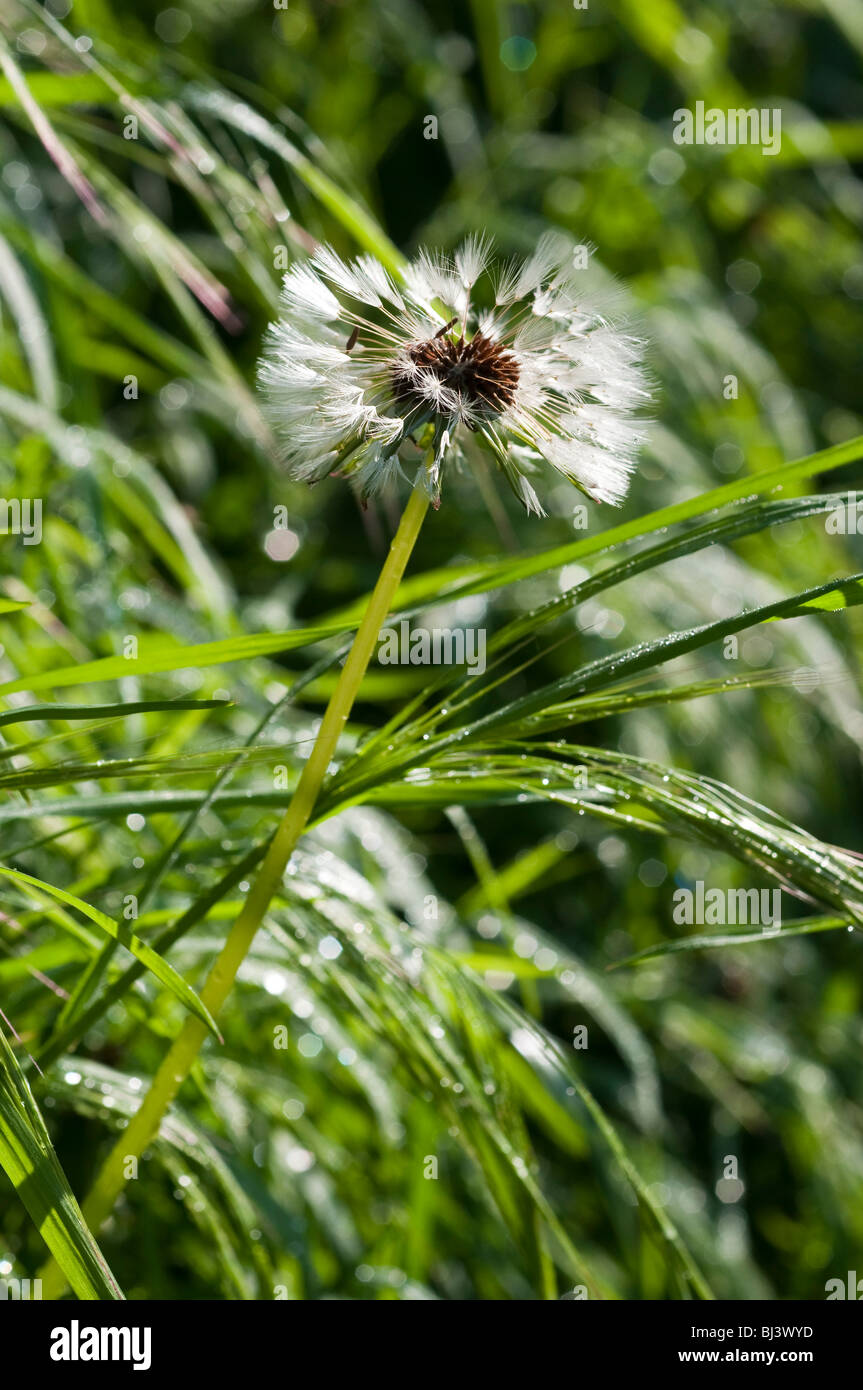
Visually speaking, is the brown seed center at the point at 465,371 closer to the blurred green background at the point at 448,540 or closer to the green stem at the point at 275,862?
the green stem at the point at 275,862

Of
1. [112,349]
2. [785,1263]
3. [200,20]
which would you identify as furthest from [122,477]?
[785,1263]

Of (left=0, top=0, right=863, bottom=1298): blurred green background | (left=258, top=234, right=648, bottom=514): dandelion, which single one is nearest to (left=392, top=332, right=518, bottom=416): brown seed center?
(left=258, top=234, right=648, bottom=514): dandelion

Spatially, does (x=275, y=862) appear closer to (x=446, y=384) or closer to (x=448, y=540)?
(x=446, y=384)

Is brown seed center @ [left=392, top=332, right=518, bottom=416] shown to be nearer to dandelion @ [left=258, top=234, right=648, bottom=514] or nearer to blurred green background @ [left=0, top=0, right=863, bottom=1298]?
dandelion @ [left=258, top=234, right=648, bottom=514]

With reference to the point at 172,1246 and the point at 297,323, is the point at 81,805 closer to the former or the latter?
the point at 297,323

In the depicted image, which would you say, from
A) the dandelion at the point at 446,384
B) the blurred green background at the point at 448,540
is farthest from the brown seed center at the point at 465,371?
the blurred green background at the point at 448,540

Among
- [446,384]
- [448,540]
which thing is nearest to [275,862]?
[446,384]
